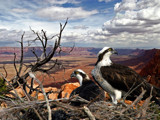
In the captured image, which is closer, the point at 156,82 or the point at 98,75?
the point at 98,75

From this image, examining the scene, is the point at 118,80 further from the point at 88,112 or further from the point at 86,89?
the point at 88,112

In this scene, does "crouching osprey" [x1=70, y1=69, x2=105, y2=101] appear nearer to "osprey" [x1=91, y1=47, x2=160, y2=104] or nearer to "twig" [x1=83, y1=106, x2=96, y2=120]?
"osprey" [x1=91, y1=47, x2=160, y2=104]

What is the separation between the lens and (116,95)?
540cm

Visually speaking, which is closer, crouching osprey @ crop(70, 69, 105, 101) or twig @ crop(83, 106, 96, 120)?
twig @ crop(83, 106, 96, 120)

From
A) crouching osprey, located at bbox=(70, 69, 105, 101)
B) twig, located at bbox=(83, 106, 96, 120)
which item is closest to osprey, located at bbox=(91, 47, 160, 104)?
crouching osprey, located at bbox=(70, 69, 105, 101)

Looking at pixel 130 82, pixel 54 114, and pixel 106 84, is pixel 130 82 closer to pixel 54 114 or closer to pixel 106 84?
pixel 106 84

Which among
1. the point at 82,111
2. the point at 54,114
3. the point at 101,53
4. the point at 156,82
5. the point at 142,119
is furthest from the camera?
the point at 156,82

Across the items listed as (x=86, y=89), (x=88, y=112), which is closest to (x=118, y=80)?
(x=86, y=89)

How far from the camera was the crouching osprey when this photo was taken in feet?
19.5

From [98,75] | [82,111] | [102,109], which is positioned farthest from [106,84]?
[82,111]

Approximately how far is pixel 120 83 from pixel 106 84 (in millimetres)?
513

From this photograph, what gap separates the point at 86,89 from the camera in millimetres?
6559

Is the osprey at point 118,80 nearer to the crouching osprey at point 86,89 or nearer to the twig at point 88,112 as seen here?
the crouching osprey at point 86,89

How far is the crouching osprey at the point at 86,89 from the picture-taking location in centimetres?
595
